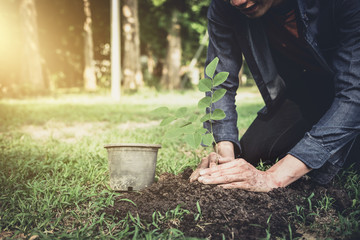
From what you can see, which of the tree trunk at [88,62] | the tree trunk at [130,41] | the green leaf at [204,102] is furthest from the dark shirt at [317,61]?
the tree trunk at [88,62]

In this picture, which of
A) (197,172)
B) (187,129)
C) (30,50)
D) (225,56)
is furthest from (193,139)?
(30,50)

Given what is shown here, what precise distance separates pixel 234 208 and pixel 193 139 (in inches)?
18.0

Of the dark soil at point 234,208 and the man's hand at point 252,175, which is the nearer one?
the dark soil at point 234,208

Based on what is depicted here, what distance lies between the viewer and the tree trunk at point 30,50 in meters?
13.9

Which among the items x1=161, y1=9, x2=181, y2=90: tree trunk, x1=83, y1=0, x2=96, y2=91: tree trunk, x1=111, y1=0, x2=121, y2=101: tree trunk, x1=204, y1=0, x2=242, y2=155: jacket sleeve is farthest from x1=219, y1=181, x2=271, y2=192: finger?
x1=83, y1=0, x2=96, y2=91: tree trunk

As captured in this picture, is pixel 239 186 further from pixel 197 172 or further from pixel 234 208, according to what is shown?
pixel 197 172

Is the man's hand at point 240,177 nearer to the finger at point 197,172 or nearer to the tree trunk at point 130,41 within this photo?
the finger at point 197,172

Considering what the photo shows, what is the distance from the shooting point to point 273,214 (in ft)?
6.31

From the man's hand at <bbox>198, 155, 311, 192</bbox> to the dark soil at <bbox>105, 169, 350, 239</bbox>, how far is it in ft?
0.14

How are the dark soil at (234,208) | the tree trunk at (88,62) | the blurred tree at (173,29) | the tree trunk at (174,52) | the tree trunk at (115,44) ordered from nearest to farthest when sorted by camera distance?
the dark soil at (234,208) → the tree trunk at (115,44) → the tree trunk at (174,52) → the blurred tree at (173,29) → the tree trunk at (88,62)

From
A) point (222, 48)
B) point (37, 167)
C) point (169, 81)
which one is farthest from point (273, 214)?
point (169, 81)

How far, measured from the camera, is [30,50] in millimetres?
14109

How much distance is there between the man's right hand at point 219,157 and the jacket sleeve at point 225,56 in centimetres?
5

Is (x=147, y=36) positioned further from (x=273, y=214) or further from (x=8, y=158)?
(x=273, y=214)
